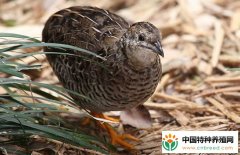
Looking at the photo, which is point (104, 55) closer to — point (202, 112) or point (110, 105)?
point (110, 105)

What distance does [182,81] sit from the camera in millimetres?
5000

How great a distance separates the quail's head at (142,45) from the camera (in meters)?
3.45

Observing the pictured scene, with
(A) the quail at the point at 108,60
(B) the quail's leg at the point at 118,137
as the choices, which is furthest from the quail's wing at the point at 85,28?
(B) the quail's leg at the point at 118,137

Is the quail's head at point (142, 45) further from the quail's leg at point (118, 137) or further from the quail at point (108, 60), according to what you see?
the quail's leg at point (118, 137)

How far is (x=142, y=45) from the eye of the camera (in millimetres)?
3484

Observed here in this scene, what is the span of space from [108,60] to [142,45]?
→ 338 millimetres

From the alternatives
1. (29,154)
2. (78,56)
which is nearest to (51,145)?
(29,154)

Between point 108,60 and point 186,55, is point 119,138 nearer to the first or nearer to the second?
point 108,60

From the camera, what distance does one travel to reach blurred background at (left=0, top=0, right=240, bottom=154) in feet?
14.2

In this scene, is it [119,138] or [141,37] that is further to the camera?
[119,138]

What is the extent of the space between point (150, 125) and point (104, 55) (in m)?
0.79

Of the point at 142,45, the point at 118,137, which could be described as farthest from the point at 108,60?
the point at 118,137

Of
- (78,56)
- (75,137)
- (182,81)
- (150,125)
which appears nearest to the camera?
(75,137)

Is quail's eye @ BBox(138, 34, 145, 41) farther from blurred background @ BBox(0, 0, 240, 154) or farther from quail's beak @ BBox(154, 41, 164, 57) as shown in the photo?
blurred background @ BBox(0, 0, 240, 154)
